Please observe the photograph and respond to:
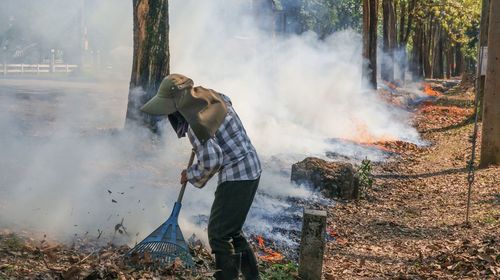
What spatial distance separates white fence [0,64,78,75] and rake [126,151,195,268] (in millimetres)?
28379

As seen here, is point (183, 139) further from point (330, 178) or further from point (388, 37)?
point (388, 37)

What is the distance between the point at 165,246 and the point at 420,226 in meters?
4.85

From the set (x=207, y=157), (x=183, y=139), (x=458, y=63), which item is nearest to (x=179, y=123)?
(x=207, y=157)

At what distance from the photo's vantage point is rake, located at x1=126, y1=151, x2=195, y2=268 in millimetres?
5328

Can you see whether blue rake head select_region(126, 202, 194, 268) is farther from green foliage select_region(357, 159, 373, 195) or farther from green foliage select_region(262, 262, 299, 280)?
green foliage select_region(357, 159, 373, 195)

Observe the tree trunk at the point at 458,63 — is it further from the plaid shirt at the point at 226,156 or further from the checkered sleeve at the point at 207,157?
the checkered sleeve at the point at 207,157

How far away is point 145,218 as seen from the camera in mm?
7281

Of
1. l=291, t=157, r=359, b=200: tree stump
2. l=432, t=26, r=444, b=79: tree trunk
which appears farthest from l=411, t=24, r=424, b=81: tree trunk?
l=291, t=157, r=359, b=200: tree stump

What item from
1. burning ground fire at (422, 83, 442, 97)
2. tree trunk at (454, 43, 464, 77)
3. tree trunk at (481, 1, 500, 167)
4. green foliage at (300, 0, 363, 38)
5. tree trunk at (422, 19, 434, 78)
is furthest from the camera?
tree trunk at (454, 43, 464, 77)

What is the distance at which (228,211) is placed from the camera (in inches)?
198

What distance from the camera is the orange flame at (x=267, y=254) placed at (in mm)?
6859

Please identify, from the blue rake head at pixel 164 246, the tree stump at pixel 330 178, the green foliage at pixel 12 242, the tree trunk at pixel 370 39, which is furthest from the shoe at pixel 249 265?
the tree trunk at pixel 370 39

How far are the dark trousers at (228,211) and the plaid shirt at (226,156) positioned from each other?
0.20 ft

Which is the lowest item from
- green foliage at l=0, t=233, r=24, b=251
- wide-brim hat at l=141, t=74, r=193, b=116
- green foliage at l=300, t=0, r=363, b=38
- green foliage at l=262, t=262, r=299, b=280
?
green foliage at l=262, t=262, r=299, b=280
